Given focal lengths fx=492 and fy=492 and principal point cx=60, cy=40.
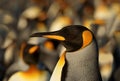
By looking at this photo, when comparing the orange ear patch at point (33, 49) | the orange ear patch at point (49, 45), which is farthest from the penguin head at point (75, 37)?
the orange ear patch at point (49, 45)

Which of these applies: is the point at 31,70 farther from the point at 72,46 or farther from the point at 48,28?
the point at 48,28

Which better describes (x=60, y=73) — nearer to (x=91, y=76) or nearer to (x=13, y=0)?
(x=91, y=76)

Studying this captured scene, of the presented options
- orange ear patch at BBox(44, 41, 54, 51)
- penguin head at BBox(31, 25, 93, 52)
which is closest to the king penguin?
penguin head at BBox(31, 25, 93, 52)

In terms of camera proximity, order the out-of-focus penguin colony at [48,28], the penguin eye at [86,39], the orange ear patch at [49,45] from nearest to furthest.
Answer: the penguin eye at [86,39], the out-of-focus penguin colony at [48,28], the orange ear patch at [49,45]

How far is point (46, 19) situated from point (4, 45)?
446mm

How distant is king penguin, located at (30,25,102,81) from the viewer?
7.18ft

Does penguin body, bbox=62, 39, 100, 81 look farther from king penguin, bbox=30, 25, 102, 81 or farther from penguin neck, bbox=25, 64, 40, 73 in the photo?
penguin neck, bbox=25, 64, 40, 73

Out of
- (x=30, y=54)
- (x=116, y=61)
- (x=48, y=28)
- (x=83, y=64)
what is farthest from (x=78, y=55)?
(x=48, y=28)

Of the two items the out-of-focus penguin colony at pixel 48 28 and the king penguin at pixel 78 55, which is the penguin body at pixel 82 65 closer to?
the king penguin at pixel 78 55

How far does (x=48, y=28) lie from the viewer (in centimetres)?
348

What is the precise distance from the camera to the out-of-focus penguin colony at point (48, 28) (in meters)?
2.81

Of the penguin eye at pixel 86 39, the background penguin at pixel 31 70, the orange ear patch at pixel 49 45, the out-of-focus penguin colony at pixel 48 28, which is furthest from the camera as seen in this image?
the orange ear patch at pixel 49 45

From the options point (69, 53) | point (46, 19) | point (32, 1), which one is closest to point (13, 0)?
point (32, 1)

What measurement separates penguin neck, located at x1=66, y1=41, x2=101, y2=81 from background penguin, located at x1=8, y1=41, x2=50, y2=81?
16.0 inches
